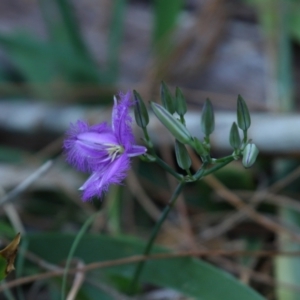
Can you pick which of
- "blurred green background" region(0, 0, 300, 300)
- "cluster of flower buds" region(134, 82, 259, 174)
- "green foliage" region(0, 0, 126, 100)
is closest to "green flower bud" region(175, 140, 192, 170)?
"cluster of flower buds" region(134, 82, 259, 174)

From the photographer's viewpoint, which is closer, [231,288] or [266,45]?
[231,288]

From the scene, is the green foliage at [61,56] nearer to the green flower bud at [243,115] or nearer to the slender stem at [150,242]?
the slender stem at [150,242]

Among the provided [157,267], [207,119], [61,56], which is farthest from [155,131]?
[207,119]

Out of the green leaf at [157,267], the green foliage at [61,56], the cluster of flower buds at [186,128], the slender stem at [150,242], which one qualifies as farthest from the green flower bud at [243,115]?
the green foliage at [61,56]

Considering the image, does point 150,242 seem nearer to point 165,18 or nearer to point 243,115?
point 243,115

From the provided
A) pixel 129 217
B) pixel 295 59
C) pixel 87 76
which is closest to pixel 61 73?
pixel 87 76

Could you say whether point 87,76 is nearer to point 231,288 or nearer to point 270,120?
point 270,120

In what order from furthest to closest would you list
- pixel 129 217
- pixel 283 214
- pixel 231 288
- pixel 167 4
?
pixel 167 4 < pixel 129 217 < pixel 283 214 < pixel 231 288

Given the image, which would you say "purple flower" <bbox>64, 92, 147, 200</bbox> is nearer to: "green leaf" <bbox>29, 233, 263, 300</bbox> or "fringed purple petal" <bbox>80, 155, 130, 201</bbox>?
"fringed purple petal" <bbox>80, 155, 130, 201</bbox>
